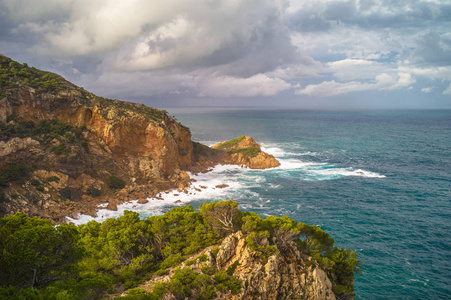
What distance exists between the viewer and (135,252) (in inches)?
1176

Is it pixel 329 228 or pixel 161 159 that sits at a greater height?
pixel 161 159

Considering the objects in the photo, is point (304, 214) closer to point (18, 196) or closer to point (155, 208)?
point (155, 208)

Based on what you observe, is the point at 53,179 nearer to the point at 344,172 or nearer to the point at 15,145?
the point at 15,145

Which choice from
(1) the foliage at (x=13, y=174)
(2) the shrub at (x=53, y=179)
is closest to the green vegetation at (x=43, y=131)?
(1) the foliage at (x=13, y=174)

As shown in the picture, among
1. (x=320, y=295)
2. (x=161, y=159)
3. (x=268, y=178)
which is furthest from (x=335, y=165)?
(x=320, y=295)

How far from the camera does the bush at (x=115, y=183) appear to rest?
61594 mm

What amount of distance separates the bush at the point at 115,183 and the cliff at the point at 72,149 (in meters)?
0.22

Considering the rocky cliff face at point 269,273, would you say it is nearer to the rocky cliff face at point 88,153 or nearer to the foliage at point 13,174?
the rocky cliff face at point 88,153

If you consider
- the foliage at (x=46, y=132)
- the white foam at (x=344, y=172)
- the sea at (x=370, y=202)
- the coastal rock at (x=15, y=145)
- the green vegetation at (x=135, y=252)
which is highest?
the foliage at (x=46, y=132)

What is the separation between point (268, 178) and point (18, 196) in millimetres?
57455

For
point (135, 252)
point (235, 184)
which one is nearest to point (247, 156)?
point (235, 184)

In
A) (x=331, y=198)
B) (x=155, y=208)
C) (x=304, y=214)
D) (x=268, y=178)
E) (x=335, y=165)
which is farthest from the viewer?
(x=335, y=165)

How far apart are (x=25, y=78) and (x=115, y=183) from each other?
32.3 m

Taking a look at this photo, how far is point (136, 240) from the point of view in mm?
30266
